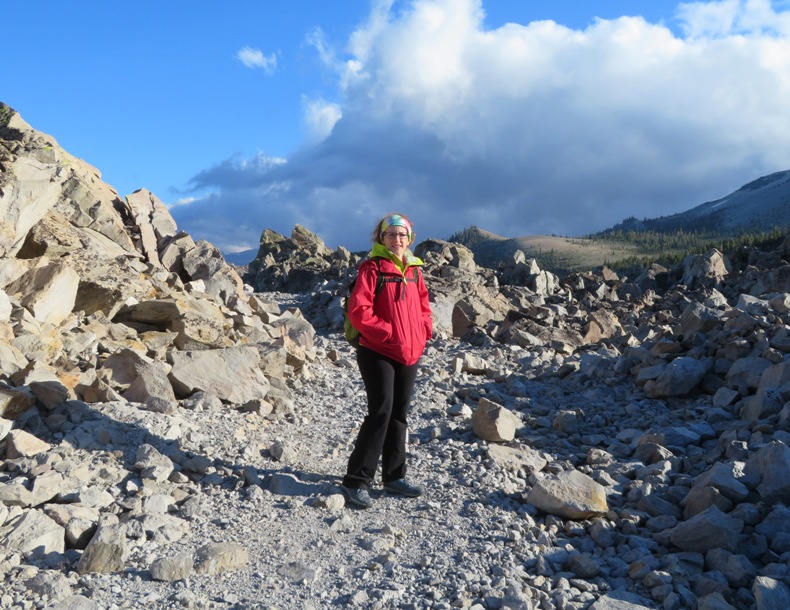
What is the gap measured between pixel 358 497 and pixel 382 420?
71cm

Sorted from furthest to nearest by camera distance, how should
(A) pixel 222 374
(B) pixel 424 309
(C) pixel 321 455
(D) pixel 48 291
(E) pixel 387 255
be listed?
(D) pixel 48 291
(A) pixel 222 374
(C) pixel 321 455
(B) pixel 424 309
(E) pixel 387 255

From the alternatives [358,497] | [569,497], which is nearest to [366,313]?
[358,497]

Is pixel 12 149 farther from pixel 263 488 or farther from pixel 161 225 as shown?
pixel 263 488

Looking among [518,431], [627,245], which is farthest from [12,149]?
[627,245]

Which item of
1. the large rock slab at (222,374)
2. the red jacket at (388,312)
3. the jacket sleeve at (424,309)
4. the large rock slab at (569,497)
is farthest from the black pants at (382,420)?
the large rock slab at (222,374)

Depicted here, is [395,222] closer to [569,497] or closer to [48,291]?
[569,497]

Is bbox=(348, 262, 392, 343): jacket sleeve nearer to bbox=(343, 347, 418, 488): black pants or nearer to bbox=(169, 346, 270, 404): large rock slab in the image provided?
bbox=(343, 347, 418, 488): black pants

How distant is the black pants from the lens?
19.8ft

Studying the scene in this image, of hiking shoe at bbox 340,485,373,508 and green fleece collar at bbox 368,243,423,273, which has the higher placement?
green fleece collar at bbox 368,243,423,273

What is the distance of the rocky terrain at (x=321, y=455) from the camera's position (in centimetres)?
477

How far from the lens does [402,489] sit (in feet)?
21.0

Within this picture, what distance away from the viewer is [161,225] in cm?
1753

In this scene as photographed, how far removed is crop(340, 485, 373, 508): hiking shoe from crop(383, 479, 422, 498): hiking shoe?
A: 299 millimetres

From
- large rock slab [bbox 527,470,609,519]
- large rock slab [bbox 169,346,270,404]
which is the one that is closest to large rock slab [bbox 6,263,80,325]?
large rock slab [bbox 169,346,270,404]
